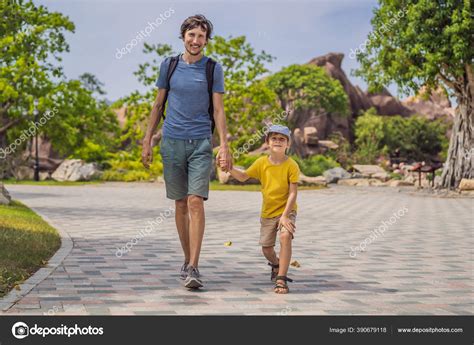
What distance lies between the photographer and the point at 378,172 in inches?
1526

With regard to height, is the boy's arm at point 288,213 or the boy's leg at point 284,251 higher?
the boy's arm at point 288,213

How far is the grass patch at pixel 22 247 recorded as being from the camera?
6492mm

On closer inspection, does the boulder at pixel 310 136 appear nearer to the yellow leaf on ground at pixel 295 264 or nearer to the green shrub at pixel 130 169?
the green shrub at pixel 130 169

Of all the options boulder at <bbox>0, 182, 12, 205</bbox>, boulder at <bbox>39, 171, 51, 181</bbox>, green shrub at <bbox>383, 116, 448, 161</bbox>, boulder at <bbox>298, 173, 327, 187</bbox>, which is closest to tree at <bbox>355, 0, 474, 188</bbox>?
boulder at <bbox>298, 173, 327, 187</bbox>

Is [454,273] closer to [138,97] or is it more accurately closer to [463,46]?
[463,46]

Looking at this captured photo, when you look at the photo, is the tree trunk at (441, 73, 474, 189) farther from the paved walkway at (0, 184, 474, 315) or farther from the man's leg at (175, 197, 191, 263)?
the man's leg at (175, 197, 191, 263)

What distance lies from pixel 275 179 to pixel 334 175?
29.8 meters

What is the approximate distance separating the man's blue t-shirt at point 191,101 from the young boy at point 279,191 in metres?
0.53

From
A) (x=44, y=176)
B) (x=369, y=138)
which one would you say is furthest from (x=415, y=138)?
(x=44, y=176)

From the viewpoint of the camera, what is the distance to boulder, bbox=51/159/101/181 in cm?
3769

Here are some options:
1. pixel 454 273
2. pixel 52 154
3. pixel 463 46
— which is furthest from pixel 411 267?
pixel 52 154

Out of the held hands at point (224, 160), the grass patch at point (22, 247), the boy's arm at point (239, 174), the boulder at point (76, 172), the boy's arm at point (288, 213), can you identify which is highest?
the held hands at point (224, 160)

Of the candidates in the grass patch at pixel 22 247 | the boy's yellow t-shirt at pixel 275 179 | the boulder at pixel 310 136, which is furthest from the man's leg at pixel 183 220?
the boulder at pixel 310 136

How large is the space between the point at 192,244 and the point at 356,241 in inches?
192
